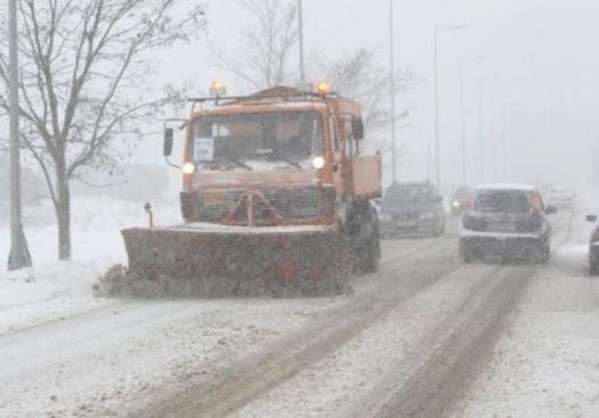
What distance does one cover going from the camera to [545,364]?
28.7ft

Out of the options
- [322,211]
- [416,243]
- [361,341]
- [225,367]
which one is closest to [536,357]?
[361,341]

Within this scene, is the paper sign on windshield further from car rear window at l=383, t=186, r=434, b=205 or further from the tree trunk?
car rear window at l=383, t=186, r=434, b=205

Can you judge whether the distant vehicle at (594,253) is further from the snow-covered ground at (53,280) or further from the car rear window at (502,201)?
the snow-covered ground at (53,280)

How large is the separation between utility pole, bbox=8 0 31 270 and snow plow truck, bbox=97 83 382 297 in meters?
2.48

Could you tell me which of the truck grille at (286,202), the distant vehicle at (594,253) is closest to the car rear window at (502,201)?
the distant vehicle at (594,253)

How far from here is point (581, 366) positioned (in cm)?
866

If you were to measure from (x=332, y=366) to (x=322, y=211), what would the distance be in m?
6.02

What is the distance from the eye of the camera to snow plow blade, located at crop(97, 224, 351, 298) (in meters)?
13.8

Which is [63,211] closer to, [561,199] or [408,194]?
[408,194]

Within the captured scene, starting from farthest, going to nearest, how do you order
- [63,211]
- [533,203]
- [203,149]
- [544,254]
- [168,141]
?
[533,203] < [544,254] < [63,211] < [168,141] < [203,149]

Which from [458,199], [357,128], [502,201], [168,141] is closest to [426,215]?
[502,201]

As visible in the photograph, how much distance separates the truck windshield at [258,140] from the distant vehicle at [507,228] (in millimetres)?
6042

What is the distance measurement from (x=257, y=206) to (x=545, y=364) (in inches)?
262

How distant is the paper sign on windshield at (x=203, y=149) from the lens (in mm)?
15098
